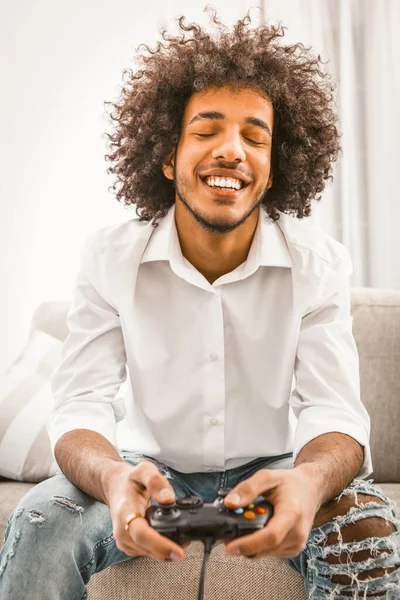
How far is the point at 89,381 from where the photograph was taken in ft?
5.01

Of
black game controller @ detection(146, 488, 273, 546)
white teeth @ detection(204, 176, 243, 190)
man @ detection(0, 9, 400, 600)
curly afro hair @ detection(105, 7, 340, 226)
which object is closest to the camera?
black game controller @ detection(146, 488, 273, 546)

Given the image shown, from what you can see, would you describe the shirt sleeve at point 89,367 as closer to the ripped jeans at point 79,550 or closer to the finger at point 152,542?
the ripped jeans at point 79,550

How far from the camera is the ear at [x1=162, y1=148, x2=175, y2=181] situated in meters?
1.81

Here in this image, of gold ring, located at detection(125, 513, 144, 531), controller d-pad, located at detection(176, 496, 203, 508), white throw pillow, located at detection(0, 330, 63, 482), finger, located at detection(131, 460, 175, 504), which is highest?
finger, located at detection(131, 460, 175, 504)

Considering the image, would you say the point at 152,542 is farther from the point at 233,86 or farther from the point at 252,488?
the point at 233,86

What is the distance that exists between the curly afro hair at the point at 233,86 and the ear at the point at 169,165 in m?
0.01

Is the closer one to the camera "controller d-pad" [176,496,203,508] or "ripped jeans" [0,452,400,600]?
"controller d-pad" [176,496,203,508]

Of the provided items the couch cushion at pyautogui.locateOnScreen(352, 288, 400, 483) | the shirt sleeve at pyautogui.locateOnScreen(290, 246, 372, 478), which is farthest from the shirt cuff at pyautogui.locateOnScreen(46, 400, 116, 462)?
the couch cushion at pyautogui.locateOnScreen(352, 288, 400, 483)

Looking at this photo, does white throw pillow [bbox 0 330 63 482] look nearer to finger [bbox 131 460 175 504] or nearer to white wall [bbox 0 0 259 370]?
white wall [bbox 0 0 259 370]

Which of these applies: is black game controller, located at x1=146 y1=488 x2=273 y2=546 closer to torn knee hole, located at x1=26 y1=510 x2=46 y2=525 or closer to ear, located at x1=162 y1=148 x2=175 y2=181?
torn knee hole, located at x1=26 y1=510 x2=46 y2=525

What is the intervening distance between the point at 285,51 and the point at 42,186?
151cm

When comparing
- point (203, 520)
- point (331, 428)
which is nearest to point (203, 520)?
point (203, 520)

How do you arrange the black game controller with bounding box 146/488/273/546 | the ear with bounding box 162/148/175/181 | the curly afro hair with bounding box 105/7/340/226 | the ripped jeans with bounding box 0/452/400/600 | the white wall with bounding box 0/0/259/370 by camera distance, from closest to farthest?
the black game controller with bounding box 146/488/273/546 < the ripped jeans with bounding box 0/452/400/600 < the curly afro hair with bounding box 105/7/340/226 < the ear with bounding box 162/148/175/181 < the white wall with bounding box 0/0/259/370

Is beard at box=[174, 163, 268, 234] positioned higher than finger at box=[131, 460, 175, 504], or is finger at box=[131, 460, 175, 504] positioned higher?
beard at box=[174, 163, 268, 234]
